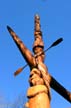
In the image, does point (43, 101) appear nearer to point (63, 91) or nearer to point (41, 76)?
point (41, 76)

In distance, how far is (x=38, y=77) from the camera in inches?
153

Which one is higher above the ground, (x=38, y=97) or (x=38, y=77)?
(x=38, y=77)

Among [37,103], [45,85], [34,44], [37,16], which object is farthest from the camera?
[37,16]

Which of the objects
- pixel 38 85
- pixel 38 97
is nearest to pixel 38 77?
pixel 38 85

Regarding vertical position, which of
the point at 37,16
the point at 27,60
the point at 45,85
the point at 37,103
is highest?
the point at 37,16

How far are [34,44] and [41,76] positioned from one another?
520mm

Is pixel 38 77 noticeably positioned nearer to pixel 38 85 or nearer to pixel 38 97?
pixel 38 85

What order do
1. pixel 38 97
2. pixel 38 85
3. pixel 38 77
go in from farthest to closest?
pixel 38 77 → pixel 38 85 → pixel 38 97

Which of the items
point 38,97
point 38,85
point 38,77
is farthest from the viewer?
point 38,77

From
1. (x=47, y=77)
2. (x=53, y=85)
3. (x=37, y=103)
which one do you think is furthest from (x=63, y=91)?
(x=37, y=103)

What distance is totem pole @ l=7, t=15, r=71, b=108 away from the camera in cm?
366

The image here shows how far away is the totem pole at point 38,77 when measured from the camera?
366cm

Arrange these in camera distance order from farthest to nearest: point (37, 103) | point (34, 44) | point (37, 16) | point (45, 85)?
point (37, 16), point (34, 44), point (45, 85), point (37, 103)

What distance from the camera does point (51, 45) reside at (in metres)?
3.97
